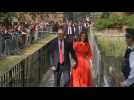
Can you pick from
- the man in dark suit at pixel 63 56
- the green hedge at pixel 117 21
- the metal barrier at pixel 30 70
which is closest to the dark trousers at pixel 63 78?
the man in dark suit at pixel 63 56

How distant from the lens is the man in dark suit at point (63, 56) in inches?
242

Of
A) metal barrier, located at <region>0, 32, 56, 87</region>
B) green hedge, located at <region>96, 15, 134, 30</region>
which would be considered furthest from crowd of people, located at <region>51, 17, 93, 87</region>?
green hedge, located at <region>96, 15, 134, 30</region>

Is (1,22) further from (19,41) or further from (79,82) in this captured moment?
(79,82)

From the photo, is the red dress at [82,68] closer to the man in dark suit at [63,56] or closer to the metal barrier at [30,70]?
the man in dark suit at [63,56]

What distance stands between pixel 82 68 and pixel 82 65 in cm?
4

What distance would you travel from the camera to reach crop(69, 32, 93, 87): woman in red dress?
620cm

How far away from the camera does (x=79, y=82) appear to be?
20.5 ft

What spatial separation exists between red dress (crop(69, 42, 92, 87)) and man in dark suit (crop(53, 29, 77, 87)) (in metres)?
0.07

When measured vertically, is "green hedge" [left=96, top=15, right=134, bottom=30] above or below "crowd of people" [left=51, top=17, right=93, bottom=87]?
above

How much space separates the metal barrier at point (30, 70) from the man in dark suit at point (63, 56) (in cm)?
8

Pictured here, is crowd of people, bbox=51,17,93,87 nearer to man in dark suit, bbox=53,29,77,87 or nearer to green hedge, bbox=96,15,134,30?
man in dark suit, bbox=53,29,77,87
